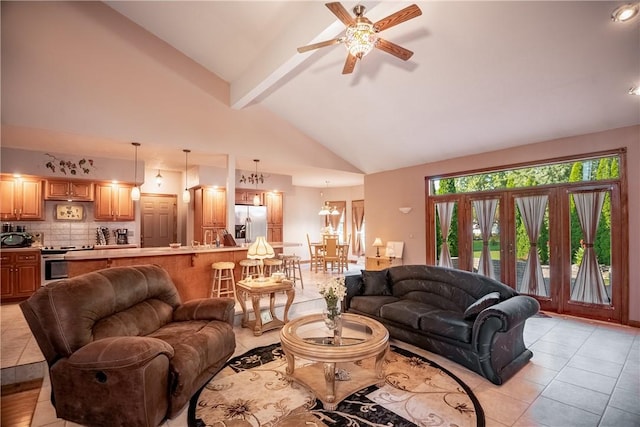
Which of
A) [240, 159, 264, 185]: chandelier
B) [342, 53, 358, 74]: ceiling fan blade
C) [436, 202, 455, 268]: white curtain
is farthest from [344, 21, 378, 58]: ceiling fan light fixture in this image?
[240, 159, 264, 185]: chandelier

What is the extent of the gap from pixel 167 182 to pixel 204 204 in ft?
4.26

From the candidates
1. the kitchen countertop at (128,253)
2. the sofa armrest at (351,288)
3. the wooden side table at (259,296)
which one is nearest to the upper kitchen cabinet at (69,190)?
the kitchen countertop at (128,253)

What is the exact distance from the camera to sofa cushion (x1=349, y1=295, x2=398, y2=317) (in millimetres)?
3887

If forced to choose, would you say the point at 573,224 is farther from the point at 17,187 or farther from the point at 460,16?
the point at 17,187

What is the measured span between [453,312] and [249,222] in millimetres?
5428

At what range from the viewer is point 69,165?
220 inches

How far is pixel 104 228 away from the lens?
6.35m

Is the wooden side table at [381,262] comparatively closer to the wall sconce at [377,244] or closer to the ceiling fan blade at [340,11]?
the wall sconce at [377,244]

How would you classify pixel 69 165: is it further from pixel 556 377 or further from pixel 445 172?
pixel 556 377

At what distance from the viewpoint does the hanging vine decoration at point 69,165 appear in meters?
5.42

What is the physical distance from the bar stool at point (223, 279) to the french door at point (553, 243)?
4.29 meters

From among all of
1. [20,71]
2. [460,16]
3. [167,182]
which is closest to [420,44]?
[460,16]

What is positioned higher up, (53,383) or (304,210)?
(304,210)

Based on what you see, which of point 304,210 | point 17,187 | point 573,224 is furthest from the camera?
point 304,210
